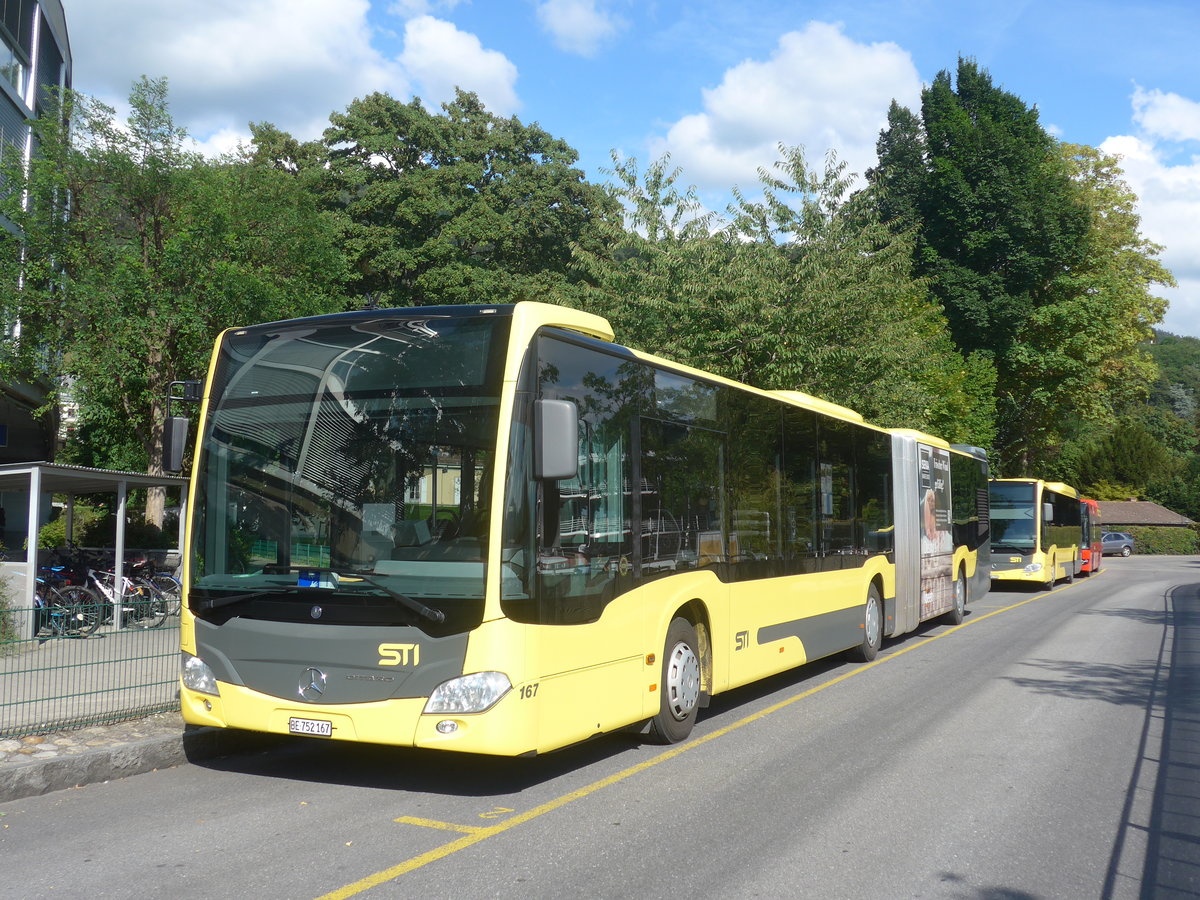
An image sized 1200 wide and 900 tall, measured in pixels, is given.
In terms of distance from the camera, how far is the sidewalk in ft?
22.6

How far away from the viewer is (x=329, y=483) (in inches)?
271

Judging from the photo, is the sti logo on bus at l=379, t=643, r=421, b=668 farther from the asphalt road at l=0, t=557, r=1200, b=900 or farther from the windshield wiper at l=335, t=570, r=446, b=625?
the asphalt road at l=0, t=557, r=1200, b=900

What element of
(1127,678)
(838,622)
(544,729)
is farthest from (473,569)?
(1127,678)

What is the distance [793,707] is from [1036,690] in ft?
9.79

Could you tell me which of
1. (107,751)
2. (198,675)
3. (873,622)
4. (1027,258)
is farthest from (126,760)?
(1027,258)

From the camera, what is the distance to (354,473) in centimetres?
684

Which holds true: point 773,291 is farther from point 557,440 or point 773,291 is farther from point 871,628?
point 557,440

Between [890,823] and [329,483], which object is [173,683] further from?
[890,823]

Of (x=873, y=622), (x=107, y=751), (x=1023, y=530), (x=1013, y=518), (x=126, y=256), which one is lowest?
(x=107, y=751)

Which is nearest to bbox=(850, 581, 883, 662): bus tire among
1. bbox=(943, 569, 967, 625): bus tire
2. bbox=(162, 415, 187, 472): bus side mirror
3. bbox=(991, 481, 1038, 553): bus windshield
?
bbox=(943, 569, 967, 625): bus tire

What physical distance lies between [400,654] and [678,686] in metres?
2.72

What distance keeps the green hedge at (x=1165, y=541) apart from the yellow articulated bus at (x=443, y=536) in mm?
71527

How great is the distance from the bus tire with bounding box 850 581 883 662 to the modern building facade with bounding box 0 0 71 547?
20321mm

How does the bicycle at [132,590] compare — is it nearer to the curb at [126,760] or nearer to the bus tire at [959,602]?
the curb at [126,760]
